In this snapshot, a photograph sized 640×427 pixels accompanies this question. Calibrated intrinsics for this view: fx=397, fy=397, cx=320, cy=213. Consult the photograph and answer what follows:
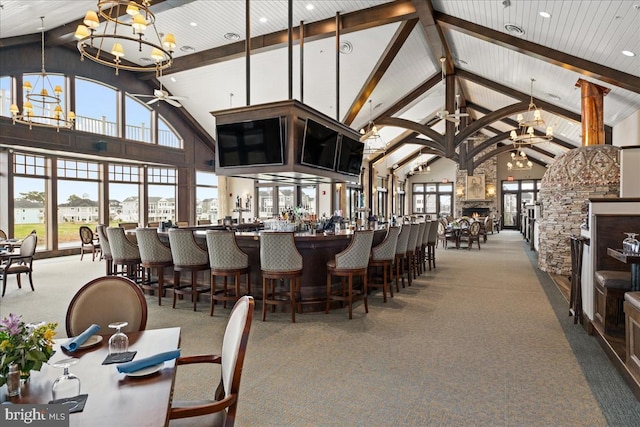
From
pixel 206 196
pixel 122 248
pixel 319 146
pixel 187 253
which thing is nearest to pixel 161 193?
pixel 206 196

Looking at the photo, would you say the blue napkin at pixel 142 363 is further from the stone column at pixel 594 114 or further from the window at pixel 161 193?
the window at pixel 161 193

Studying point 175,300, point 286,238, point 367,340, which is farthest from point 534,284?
point 175,300

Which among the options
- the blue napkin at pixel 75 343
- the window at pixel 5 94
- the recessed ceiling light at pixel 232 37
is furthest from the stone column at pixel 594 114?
the window at pixel 5 94

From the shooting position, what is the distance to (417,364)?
3.36 meters

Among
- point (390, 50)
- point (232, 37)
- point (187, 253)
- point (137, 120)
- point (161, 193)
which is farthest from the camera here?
point (161, 193)

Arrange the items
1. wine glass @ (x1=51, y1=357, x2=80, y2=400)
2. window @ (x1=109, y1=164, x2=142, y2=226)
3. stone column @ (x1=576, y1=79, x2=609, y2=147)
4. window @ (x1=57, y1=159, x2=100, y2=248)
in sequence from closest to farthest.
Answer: wine glass @ (x1=51, y1=357, x2=80, y2=400)
stone column @ (x1=576, y1=79, x2=609, y2=147)
window @ (x1=57, y1=159, x2=100, y2=248)
window @ (x1=109, y1=164, x2=142, y2=226)

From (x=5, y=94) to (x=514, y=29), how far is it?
10.6 metres

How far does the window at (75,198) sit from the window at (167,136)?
2183 mm

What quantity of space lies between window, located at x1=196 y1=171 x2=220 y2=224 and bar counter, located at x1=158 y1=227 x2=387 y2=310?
383 inches

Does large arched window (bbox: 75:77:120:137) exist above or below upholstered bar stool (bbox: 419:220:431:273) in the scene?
above

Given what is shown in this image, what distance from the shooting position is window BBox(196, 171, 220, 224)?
14680mm

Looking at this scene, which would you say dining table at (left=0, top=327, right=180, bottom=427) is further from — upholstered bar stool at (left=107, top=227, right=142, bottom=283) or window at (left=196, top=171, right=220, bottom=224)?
window at (left=196, top=171, right=220, bottom=224)

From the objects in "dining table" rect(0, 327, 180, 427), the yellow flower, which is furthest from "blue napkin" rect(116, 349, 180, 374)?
the yellow flower

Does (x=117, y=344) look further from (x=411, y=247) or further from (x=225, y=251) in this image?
(x=411, y=247)
